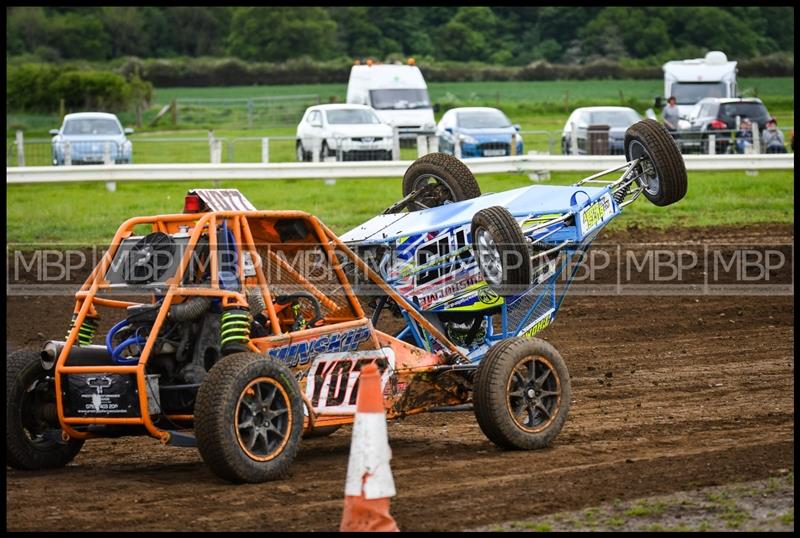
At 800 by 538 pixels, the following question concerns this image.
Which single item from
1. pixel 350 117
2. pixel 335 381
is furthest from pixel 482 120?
pixel 335 381

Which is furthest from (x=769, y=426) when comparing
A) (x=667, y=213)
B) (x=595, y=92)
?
(x=595, y=92)

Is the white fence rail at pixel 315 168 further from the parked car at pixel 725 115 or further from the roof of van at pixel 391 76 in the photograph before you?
the roof of van at pixel 391 76

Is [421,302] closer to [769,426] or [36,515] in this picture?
[769,426]

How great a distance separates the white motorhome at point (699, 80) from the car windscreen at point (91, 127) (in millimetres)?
16117

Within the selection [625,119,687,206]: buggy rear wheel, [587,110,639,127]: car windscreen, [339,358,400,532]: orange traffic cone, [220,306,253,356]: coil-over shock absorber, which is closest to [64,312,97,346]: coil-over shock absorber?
[220,306,253,356]: coil-over shock absorber

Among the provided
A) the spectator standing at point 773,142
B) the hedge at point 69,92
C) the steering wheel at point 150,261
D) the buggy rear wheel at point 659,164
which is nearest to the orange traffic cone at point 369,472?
the steering wheel at point 150,261

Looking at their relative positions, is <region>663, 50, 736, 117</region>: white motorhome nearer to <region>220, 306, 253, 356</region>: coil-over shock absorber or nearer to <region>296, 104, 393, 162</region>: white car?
<region>296, 104, 393, 162</region>: white car

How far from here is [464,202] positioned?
961 cm

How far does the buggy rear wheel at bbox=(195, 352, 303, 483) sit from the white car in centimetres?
2069

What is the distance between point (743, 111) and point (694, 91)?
604 cm

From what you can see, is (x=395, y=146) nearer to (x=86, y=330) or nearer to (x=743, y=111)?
(x=743, y=111)

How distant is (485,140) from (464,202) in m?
23.0

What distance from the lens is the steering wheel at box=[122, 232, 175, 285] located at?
7945 millimetres

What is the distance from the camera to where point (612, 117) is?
33156 mm
